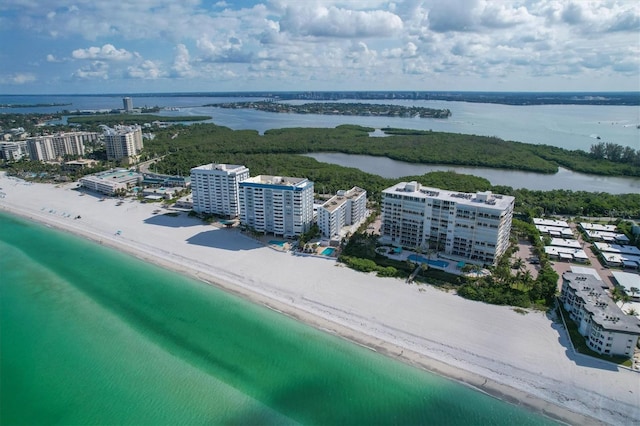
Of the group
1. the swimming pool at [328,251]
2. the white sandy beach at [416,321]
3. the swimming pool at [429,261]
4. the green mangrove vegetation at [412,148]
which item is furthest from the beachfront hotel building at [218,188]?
the green mangrove vegetation at [412,148]

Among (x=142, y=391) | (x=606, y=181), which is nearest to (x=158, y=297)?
(x=142, y=391)

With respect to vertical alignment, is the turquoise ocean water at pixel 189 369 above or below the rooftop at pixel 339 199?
below

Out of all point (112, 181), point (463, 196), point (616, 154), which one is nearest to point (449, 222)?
point (463, 196)

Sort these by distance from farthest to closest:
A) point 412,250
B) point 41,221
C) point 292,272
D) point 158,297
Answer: point 41,221 → point 412,250 → point 292,272 → point 158,297

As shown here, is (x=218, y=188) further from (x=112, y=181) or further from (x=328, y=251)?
(x=112, y=181)

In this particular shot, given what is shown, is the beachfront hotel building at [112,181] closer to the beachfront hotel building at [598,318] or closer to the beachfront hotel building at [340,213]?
the beachfront hotel building at [340,213]

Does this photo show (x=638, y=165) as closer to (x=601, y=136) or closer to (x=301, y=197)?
(x=601, y=136)

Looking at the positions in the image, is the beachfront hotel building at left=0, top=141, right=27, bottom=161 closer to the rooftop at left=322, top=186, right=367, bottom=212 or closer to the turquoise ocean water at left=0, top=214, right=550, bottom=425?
the turquoise ocean water at left=0, top=214, right=550, bottom=425
